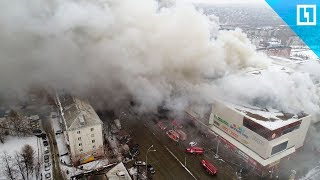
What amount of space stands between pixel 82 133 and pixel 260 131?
41.2ft

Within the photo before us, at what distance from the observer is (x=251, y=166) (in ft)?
65.1

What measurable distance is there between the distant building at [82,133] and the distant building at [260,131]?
970 centimetres

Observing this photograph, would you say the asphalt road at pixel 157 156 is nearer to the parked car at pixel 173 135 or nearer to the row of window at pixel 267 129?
the parked car at pixel 173 135

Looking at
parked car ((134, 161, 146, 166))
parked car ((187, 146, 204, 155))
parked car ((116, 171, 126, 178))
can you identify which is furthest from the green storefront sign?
parked car ((116, 171, 126, 178))

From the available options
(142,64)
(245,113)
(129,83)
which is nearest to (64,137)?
(129,83)

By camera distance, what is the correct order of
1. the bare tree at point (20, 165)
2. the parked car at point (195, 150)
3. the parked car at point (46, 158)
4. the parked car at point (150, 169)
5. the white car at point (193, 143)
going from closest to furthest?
1. the bare tree at point (20, 165)
2. the parked car at point (150, 169)
3. the parked car at point (46, 158)
4. the parked car at point (195, 150)
5. the white car at point (193, 143)

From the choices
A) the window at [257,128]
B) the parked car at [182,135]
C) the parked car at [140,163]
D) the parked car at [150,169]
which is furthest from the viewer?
the parked car at [182,135]

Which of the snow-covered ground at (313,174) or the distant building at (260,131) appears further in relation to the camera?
the snow-covered ground at (313,174)

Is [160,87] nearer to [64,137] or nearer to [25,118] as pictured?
[64,137]

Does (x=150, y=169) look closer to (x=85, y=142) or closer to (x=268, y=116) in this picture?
(x=85, y=142)

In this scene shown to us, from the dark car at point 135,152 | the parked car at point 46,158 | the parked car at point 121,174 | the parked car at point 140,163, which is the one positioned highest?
the parked car at point 46,158

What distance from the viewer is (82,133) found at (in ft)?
64.0

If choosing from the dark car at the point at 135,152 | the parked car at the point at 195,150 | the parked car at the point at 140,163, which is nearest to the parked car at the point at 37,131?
the dark car at the point at 135,152

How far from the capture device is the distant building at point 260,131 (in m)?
19.0
